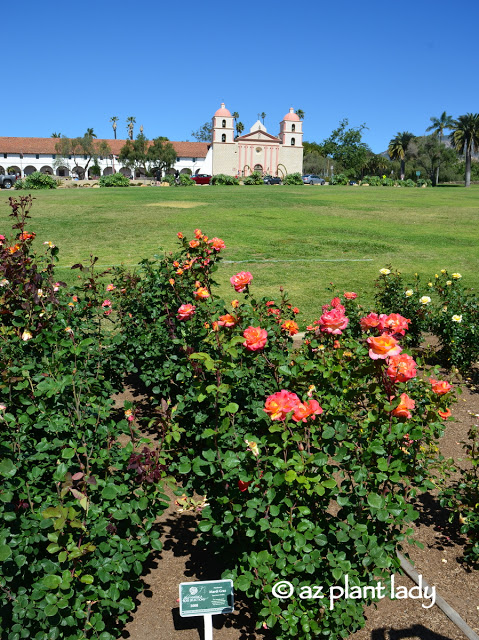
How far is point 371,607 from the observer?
103 inches

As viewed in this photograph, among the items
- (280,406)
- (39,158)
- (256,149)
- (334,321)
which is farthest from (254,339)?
(39,158)

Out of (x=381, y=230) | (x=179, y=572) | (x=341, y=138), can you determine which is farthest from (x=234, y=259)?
(x=341, y=138)

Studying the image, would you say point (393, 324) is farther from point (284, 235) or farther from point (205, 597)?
point (284, 235)

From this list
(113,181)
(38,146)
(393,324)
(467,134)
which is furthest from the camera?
(38,146)

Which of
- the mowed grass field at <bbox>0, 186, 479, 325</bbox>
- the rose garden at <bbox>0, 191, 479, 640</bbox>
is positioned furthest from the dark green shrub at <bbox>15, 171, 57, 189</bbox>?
the rose garden at <bbox>0, 191, 479, 640</bbox>

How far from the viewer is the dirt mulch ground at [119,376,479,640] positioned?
249 centimetres

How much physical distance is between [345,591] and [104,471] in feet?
3.81

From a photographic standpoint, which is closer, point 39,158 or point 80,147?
point 80,147

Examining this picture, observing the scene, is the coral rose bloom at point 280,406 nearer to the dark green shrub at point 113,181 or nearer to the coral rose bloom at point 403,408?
the coral rose bloom at point 403,408

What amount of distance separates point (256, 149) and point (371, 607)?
72826 millimetres

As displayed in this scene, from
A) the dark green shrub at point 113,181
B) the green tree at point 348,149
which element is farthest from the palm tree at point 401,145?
the dark green shrub at point 113,181

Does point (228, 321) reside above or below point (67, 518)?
above

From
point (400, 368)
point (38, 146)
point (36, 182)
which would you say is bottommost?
point (400, 368)

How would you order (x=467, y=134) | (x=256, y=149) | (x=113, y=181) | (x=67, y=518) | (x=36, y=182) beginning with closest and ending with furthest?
(x=67, y=518), (x=36, y=182), (x=113, y=181), (x=467, y=134), (x=256, y=149)
